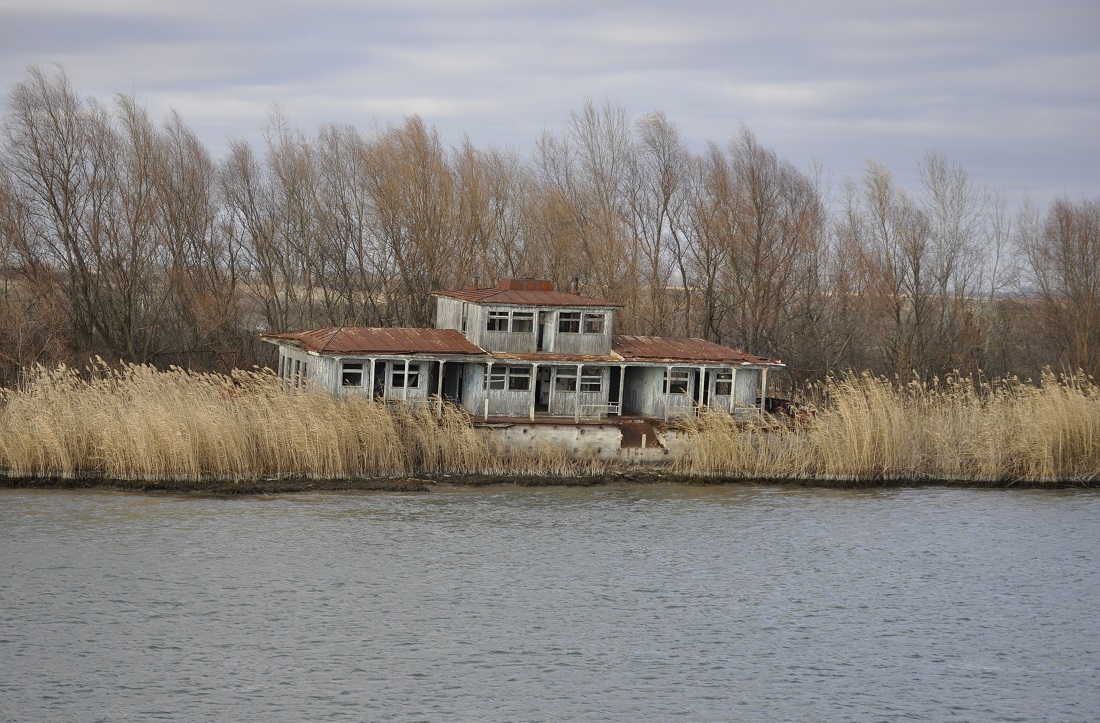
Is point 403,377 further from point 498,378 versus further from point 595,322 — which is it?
point 595,322

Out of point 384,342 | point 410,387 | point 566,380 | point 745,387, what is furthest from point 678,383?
point 384,342

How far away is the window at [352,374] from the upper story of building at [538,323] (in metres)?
3.88

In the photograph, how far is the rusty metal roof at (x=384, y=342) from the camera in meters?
33.4

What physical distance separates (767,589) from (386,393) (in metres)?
14.7

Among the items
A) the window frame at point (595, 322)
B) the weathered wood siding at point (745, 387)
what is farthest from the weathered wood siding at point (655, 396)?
the window frame at point (595, 322)

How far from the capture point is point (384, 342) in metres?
34.2

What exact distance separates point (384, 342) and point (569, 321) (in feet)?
19.2

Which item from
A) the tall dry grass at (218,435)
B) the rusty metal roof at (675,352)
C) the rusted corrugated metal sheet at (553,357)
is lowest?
the tall dry grass at (218,435)

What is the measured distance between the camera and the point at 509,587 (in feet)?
72.6

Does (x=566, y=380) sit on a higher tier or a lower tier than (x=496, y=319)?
lower

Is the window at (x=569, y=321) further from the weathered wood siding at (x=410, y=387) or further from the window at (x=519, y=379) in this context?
the weathered wood siding at (x=410, y=387)

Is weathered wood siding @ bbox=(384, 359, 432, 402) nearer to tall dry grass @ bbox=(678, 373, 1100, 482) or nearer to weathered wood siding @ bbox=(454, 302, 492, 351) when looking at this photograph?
weathered wood siding @ bbox=(454, 302, 492, 351)

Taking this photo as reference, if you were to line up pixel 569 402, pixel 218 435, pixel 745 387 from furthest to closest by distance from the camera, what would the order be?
pixel 745 387 → pixel 569 402 → pixel 218 435

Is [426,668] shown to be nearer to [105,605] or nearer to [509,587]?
[509,587]
